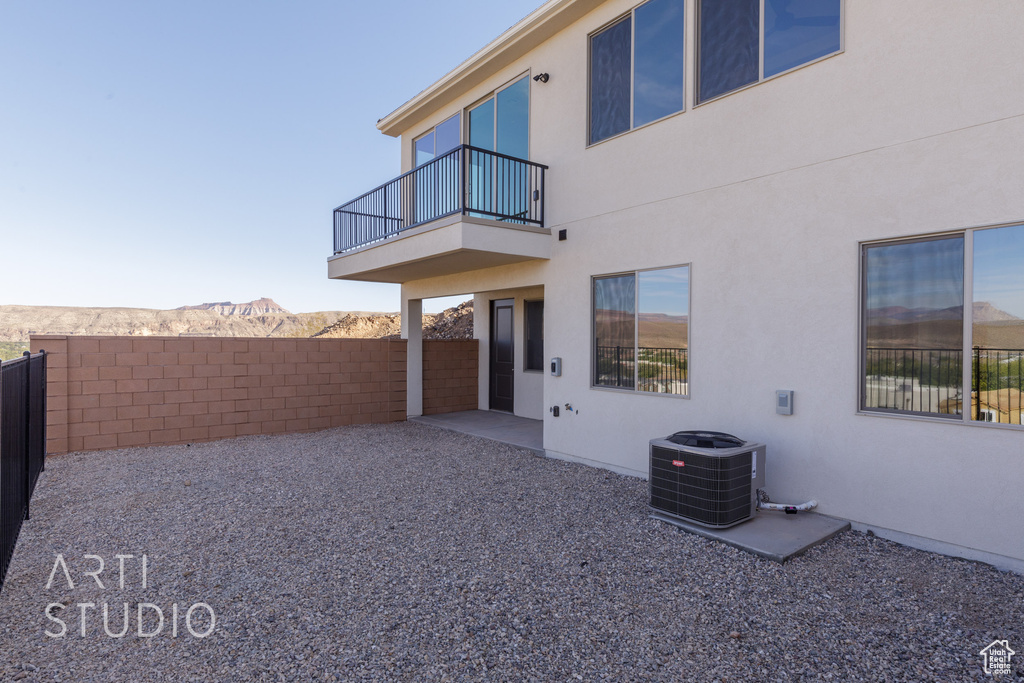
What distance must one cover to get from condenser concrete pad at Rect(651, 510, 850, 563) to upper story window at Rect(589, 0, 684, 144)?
4.21 meters

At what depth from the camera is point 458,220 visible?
20.6 ft

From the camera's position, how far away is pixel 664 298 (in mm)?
5570

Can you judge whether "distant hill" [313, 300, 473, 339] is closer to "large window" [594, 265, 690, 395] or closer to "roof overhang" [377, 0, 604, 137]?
"roof overhang" [377, 0, 604, 137]

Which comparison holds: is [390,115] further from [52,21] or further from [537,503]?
[52,21]

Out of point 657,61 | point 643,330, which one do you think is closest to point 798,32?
point 657,61

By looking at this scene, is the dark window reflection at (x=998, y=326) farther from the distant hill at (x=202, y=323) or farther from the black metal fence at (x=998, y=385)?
the distant hill at (x=202, y=323)

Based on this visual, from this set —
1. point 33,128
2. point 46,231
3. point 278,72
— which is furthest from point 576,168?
point 46,231

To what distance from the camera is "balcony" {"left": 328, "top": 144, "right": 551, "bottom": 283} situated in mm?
6410

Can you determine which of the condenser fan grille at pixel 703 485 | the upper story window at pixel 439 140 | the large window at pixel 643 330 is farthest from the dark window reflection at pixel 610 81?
the condenser fan grille at pixel 703 485

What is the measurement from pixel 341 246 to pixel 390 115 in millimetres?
2778

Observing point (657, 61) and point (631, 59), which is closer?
point (657, 61)

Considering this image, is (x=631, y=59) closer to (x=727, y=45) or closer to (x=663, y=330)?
(x=727, y=45)

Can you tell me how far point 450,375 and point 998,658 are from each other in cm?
920

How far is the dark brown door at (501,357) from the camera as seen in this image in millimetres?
10508
